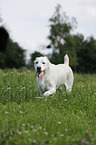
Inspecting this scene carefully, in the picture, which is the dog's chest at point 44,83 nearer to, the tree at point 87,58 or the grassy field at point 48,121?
the grassy field at point 48,121

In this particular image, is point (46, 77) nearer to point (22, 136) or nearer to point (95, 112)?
point (95, 112)

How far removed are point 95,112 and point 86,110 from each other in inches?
13.4

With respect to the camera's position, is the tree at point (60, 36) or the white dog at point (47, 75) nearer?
the white dog at point (47, 75)

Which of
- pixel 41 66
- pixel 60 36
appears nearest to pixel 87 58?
pixel 60 36

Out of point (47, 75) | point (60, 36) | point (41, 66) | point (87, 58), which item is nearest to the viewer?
point (41, 66)

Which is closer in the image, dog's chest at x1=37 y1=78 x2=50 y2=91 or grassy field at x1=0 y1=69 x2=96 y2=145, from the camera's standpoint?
grassy field at x1=0 y1=69 x2=96 y2=145

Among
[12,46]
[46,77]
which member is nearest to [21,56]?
[12,46]

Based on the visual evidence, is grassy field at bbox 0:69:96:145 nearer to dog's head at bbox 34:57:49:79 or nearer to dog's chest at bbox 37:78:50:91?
dog's chest at bbox 37:78:50:91

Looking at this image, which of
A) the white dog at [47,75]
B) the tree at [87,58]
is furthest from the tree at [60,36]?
the white dog at [47,75]

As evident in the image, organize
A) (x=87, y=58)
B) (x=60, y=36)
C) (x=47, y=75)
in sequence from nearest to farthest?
(x=47, y=75), (x=60, y=36), (x=87, y=58)

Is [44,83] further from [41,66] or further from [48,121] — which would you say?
[48,121]

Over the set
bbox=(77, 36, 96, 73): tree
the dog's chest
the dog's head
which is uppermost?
the dog's head

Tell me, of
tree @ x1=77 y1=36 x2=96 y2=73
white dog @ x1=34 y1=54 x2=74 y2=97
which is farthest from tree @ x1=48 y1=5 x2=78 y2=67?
white dog @ x1=34 y1=54 x2=74 y2=97

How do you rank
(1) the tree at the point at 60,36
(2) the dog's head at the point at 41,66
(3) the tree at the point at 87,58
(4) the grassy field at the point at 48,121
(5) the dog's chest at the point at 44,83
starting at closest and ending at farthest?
(4) the grassy field at the point at 48,121 → (2) the dog's head at the point at 41,66 → (5) the dog's chest at the point at 44,83 → (1) the tree at the point at 60,36 → (3) the tree at the point at 87,58
